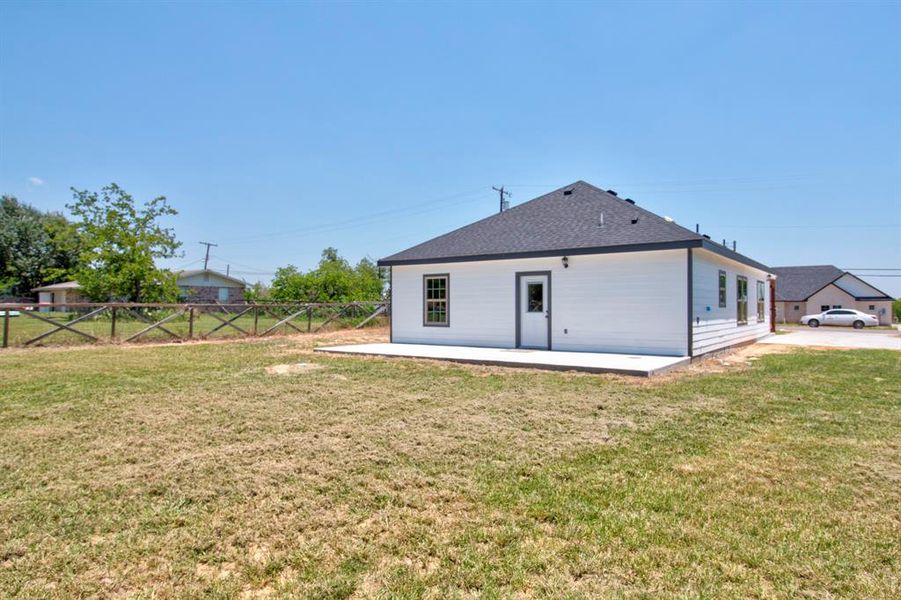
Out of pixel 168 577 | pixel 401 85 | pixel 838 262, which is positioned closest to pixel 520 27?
pixel 401 85

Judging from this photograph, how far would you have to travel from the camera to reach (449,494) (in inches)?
119

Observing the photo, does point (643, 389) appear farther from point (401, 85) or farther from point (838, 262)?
point (838, 262)

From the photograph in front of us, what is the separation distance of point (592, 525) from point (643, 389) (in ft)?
14.6

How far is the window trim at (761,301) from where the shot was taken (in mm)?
16375

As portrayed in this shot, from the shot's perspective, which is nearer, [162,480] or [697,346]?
[162,480]

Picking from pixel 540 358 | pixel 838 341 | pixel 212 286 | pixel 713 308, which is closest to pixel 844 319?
pixel 838 341

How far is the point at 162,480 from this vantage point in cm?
327

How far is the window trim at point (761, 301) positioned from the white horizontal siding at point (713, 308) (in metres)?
1.92

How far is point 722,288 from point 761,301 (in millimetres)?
6686

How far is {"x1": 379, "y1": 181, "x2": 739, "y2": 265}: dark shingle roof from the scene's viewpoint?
10.2 m

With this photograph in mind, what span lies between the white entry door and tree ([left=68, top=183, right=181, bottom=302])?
2270cm

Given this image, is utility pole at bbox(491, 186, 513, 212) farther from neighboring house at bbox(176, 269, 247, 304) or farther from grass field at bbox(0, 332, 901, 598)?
neighboring house at bbox(176, 269, 247, 304)

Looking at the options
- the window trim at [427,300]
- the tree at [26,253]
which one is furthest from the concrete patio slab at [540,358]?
the tree at [26,253]

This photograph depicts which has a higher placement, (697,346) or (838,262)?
(838,262)
